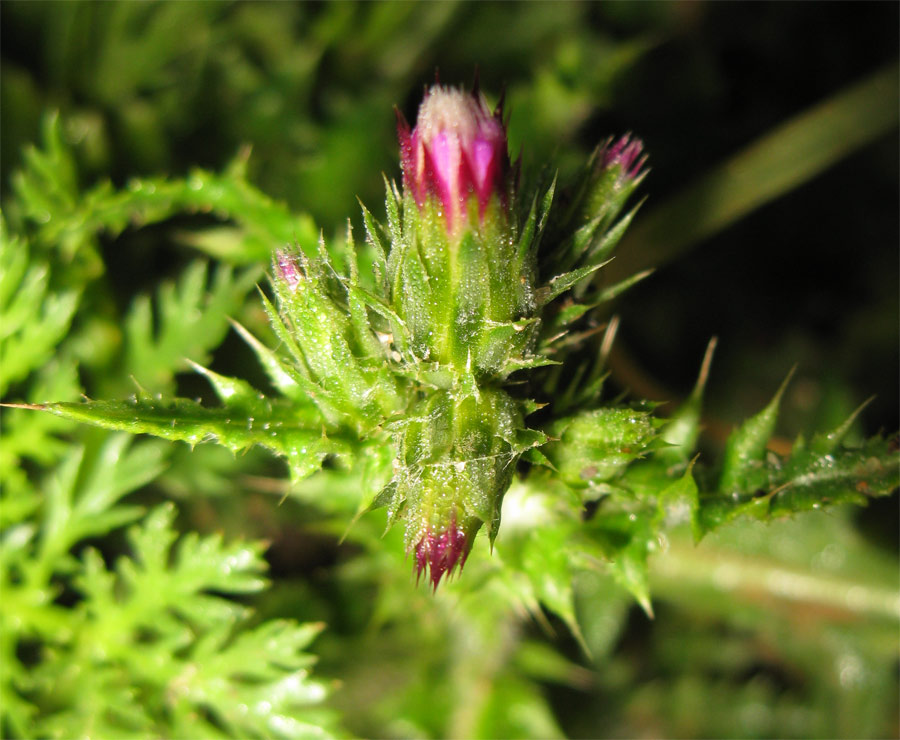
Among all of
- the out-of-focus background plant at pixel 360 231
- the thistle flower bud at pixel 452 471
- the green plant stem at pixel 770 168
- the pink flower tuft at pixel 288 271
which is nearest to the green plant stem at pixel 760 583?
the out-of-focus background plant at pixel 360 231

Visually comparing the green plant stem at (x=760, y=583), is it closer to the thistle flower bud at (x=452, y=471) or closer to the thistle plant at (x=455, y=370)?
the thistle plant at (x=455, y=370)

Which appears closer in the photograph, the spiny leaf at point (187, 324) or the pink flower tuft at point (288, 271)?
the pink flower tuft at point (288, 271)

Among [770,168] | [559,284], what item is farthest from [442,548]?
[770,168]

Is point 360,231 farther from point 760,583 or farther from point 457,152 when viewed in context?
point 760,583

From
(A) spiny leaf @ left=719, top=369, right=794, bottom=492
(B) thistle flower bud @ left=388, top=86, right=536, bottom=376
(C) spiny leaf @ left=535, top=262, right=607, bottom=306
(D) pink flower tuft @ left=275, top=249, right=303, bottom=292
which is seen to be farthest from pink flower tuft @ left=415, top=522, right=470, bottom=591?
(A) spiny leaf @ left=719, top=369, right=794, bottom=492

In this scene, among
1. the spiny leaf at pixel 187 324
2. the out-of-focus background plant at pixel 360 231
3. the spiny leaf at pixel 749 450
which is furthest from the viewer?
the spiny leaf at pixel 187 324

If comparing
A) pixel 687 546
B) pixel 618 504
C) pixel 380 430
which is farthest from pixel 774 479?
pixel 687 546

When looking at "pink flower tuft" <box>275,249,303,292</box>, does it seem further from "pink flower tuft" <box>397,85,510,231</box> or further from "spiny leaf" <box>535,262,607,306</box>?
"spiny leaf" <box>535,262,607,306</box>
